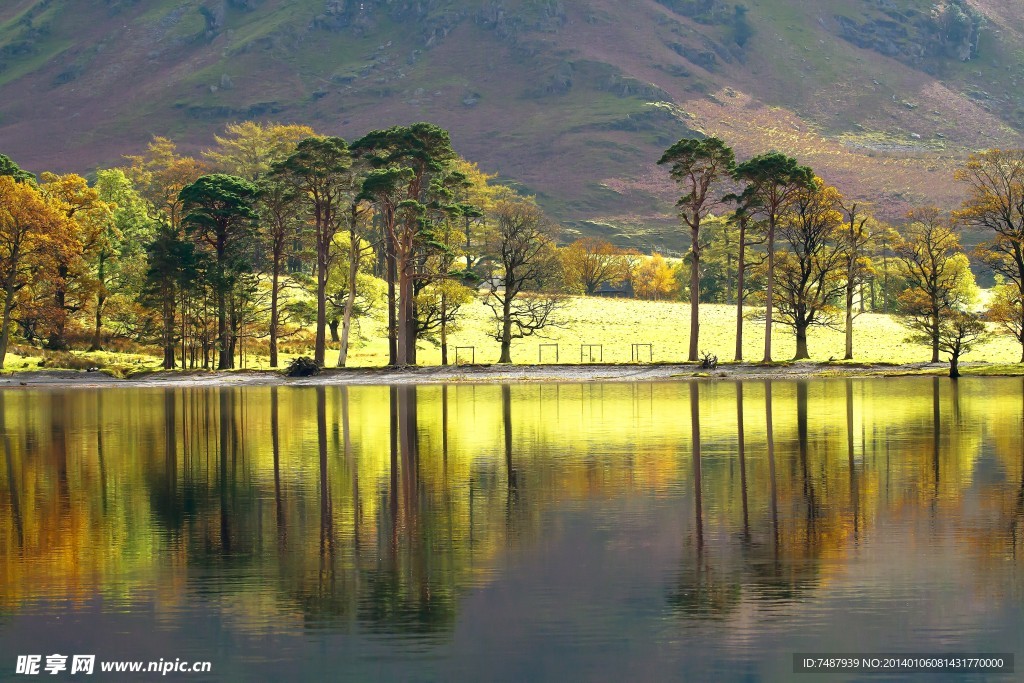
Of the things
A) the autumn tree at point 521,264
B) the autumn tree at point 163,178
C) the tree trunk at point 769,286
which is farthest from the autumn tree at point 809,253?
the autumn tree at point 163,178

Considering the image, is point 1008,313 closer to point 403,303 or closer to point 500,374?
point 500,374

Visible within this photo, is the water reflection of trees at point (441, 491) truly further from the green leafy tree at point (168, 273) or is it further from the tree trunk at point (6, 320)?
the tree trunk at point (6, 320)

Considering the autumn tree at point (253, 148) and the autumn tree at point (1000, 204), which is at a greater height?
the autumn tree at point (253, 148)

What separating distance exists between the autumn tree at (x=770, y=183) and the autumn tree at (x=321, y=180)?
26729 millimetres

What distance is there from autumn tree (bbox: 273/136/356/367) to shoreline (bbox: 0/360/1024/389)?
5.72 m

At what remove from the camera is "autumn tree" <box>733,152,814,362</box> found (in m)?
81.5

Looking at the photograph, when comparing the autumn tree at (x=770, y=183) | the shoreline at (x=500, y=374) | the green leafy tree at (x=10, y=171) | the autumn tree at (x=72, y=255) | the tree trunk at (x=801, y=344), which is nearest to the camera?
the shoreline at (x=500, y=374)

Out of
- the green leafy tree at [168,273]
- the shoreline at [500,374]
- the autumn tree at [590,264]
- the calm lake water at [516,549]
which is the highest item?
the autumn tree at [590,264]

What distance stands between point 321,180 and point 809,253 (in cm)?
3461

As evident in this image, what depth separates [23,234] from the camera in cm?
8675

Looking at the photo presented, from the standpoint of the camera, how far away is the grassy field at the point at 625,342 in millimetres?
91938

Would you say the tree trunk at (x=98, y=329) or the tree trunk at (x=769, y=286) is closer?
the tree trunk at (x=769, y=286)

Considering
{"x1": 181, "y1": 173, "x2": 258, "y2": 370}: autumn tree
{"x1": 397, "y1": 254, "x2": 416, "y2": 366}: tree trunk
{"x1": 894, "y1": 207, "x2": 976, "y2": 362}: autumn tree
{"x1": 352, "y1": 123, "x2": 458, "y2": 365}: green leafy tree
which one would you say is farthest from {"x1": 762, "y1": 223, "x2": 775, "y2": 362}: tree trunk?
{"x1": 181, "y1": 173, "x2": 258, "y2": 370}: autumn tree

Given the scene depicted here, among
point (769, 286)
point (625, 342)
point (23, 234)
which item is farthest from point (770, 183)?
point (23, 234)
